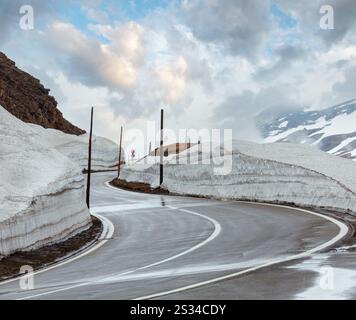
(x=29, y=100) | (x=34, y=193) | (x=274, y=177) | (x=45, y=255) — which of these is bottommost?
(x=45, y=255)

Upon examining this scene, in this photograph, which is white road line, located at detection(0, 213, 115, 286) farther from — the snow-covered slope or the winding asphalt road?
the snow-covered slope

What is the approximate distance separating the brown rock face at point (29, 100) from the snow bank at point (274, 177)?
2604 inches

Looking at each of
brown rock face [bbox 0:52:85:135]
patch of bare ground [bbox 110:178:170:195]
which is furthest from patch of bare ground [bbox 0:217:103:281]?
brown rock face [bbox 0:52:85:135]

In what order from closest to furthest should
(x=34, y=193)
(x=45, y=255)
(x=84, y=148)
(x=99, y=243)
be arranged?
1. (x=45, y=255)
2. (x=34, y=193)
3. (x=99, y=243)
4. (x=84, y=148)

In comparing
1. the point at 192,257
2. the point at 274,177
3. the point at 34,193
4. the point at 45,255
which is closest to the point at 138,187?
the point at 274,177

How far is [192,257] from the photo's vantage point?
14031mm

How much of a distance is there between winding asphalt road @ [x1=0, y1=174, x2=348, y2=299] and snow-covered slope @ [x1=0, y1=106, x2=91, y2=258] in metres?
2.22

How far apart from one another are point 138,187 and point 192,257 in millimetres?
36398

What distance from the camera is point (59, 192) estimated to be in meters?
21.5

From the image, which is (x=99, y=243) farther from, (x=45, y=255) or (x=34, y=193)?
(x=34, y=193)

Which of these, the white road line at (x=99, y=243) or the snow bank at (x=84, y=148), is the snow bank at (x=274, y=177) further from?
the snow bank at (x=84, y=148)

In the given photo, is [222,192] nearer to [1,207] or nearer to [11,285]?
[1,207]
